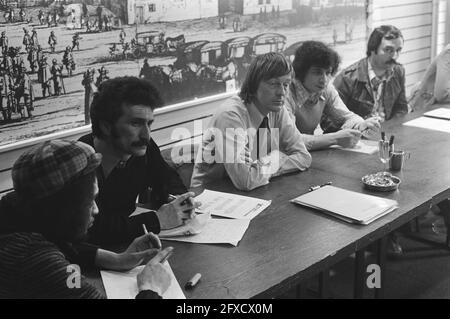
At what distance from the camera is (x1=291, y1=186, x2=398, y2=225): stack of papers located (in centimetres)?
203

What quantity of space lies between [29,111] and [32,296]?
1.76 metres

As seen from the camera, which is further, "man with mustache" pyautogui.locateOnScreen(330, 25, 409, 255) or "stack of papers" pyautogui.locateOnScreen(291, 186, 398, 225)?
"man with mustache" pyautogui.locateOnScreen(330, 25, 409, 255)

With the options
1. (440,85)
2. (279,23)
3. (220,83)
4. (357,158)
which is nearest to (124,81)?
(357,158)

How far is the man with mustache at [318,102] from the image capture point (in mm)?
3010

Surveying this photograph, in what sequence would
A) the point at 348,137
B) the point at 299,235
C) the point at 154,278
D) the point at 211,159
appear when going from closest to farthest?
the point at 154,278, the point at 299,235, the point at 211,159, the point at 348,137

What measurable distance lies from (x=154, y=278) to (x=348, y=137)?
1.77 meters

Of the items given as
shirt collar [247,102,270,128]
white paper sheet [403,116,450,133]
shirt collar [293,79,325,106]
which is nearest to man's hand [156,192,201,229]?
shirt collar [247,102,270,128]

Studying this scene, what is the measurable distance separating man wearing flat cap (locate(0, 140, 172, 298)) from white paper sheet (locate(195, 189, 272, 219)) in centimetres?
82

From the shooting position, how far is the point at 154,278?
1547 millimetres

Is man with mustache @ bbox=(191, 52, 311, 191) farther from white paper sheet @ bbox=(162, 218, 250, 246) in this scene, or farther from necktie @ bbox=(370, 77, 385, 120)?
necktie @ bbox=(370, 77, 385, 120)

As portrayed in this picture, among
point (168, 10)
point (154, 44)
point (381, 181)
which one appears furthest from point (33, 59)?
point (381, 181)

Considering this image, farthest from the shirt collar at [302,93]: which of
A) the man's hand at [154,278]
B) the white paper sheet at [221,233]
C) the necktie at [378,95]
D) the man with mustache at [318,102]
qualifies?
the man's hand at [154,278]

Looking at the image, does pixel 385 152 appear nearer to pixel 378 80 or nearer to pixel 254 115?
pixel 254 115

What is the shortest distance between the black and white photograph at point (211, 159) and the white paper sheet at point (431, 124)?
0.02 meters
